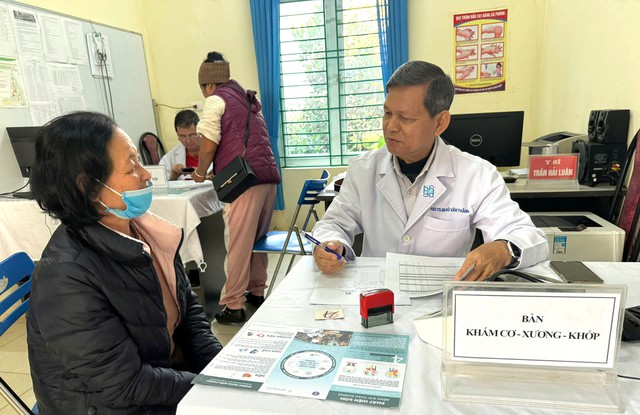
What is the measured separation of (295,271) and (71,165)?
645 millimetres

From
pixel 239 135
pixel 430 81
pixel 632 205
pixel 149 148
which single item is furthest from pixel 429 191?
pixel 149 148

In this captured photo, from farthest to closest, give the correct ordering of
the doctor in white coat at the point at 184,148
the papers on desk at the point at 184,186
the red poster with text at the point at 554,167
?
the doctor in white coat at the point at 184,148 < the papers on desk at the point at 184,186 < the red poster with text at the point at 554,167

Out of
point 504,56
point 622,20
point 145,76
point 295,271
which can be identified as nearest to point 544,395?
point 295,271

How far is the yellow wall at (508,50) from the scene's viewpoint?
2.28 m

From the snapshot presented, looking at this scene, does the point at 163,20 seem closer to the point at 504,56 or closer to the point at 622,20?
the point at 504,56

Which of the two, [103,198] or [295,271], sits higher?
[103,198]

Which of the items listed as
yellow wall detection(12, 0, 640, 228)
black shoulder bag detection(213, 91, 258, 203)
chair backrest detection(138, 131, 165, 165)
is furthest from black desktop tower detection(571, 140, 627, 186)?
chair backrest detection(138, 131, 165, 165)

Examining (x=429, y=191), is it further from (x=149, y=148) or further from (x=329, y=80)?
(x=149, y=148)

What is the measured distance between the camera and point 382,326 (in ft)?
2.83

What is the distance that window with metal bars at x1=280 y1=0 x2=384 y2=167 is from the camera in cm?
405

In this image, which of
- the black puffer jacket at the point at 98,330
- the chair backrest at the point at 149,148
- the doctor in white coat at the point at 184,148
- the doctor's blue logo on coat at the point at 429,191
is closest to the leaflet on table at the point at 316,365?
the black puffer jacket at the point at 98,330

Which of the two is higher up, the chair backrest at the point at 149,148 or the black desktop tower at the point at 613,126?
the black desktop tower at the point at 613,126

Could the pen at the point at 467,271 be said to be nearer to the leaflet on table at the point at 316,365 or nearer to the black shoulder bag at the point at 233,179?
the leaflet on table at the point at 316,365

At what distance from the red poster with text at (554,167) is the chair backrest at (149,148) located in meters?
3.67
